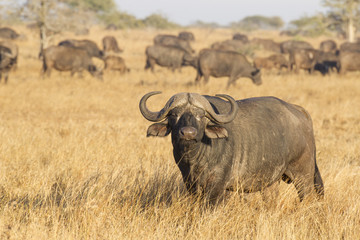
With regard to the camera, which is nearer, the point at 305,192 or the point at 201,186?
the point at 201,186

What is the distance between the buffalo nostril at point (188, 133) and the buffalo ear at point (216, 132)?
13.6 inches

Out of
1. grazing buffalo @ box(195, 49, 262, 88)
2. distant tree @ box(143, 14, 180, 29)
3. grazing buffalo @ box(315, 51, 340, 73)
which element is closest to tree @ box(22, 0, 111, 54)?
grazing buffalo @ box(195, 49, 262, 88)

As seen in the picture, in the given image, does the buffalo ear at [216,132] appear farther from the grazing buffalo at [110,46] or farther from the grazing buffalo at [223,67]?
the grazing buffalo at [110,46]

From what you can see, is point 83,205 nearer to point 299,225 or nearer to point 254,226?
point 254,226

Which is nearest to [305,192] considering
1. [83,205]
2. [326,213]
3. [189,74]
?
[326,213]

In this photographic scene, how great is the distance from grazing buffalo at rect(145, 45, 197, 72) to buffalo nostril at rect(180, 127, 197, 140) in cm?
1811

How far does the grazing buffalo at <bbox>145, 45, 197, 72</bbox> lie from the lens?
21609mm

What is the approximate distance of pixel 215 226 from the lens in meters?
3.82

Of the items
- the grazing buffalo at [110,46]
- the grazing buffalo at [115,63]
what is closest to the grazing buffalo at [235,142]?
the grazing buffalo at [115,63]

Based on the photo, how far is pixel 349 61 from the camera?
69.1 ft

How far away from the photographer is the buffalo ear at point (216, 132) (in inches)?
146

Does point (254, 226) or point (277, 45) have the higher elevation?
point (277, 45)

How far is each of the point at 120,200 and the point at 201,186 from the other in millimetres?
828

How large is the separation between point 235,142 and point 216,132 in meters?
0.41
